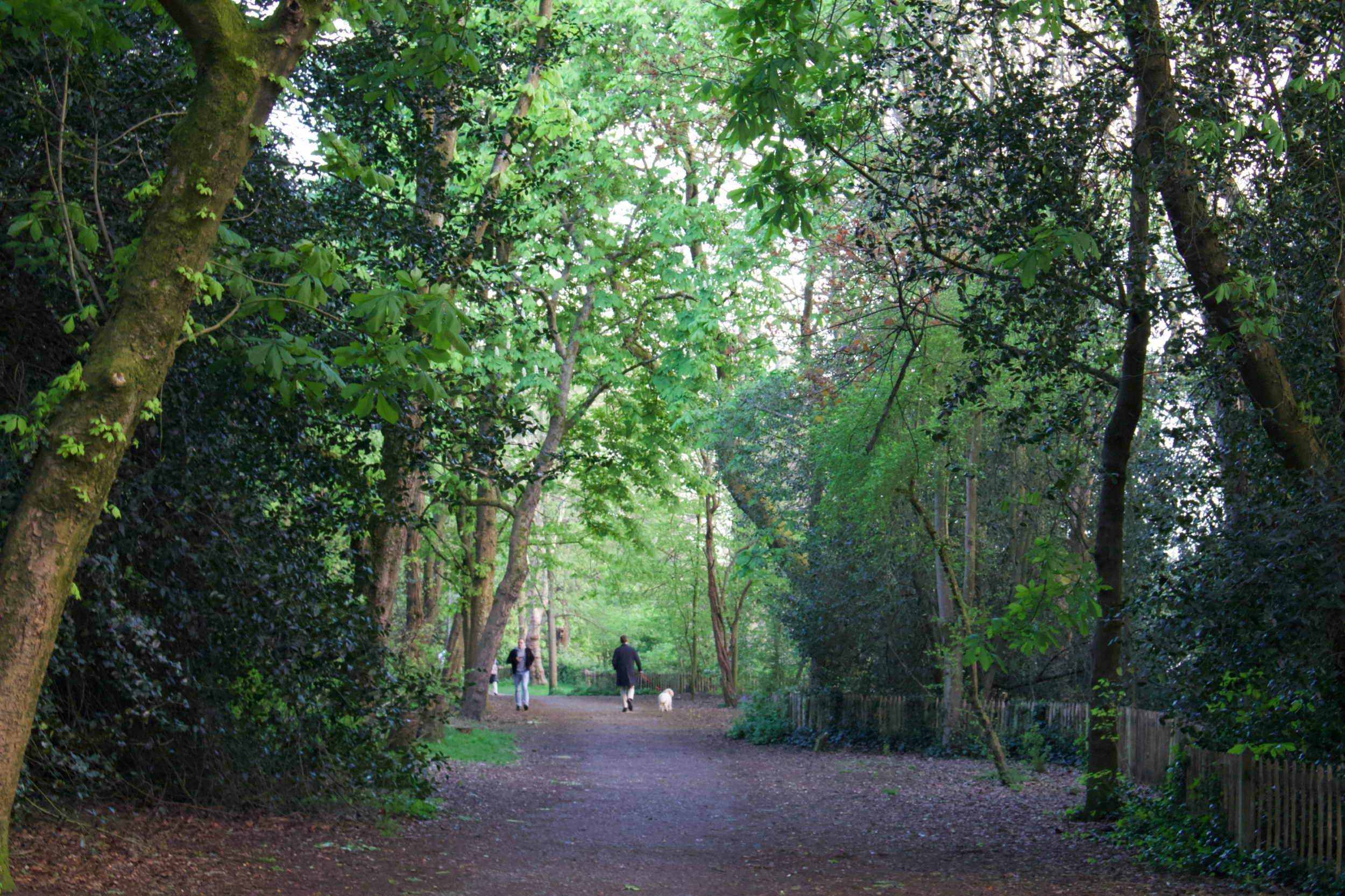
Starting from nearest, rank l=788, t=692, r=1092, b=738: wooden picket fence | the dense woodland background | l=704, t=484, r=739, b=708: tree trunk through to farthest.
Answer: the dense woodland background, l=788, t=692, r=1092, b=738: wooden picket fence, l=704, t=484, r=739, b=708: tree trunk

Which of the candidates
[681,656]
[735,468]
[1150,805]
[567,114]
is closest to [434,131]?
[567,114]

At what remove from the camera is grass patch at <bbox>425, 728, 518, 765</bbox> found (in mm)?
→ 16562

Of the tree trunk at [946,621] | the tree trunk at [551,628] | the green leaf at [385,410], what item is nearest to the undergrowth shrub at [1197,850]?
the tree trunk at [946,621]

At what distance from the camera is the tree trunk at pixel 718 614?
99.7 ft

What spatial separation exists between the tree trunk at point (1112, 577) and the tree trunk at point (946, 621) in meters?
5.41

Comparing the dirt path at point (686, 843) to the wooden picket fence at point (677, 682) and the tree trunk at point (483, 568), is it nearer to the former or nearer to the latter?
the tree trunk at point (483, 568)

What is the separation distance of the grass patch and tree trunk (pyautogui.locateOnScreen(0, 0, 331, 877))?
10.8 m

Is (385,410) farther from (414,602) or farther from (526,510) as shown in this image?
(526,510)

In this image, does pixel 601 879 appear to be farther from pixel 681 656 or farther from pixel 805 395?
pixel 681 656

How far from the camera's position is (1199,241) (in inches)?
314

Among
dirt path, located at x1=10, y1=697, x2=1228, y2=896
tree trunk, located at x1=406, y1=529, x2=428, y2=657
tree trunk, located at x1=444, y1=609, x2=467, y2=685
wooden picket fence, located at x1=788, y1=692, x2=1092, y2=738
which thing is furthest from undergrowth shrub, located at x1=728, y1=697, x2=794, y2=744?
tree trunk, located at x1=406, y1=529, x2=428, y2=657

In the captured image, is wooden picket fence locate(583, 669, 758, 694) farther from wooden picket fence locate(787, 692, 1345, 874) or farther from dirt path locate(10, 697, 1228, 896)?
wooden picket fence locate(787, 692, 1345, 874)

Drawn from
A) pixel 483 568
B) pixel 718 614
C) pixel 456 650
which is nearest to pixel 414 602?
pixel 483 568

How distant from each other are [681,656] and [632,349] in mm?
23043
